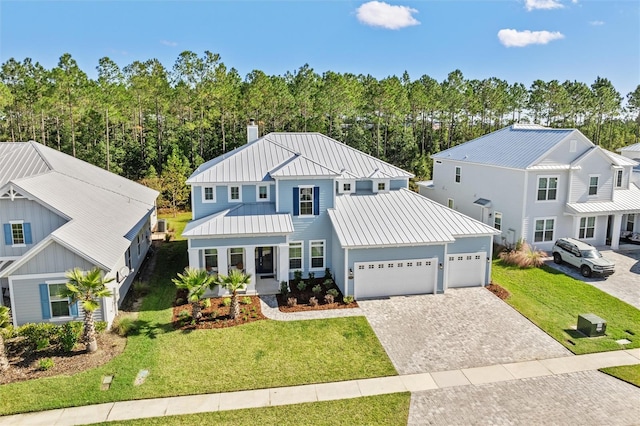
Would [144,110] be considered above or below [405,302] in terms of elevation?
above

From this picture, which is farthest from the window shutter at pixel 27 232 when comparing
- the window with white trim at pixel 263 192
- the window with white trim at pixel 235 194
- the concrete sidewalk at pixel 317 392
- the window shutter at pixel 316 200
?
the window shutter at pixel 316 200

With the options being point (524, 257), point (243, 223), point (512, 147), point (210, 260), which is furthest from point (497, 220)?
point (210, 260)

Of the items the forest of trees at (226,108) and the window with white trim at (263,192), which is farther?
the forest of trees at (226,108)

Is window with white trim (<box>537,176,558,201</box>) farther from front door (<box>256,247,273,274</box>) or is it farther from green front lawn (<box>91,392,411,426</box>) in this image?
green front lawn (<box>91,392,411,426</box>)

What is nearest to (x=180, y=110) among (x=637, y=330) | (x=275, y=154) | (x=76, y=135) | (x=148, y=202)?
(x=76, y=135)

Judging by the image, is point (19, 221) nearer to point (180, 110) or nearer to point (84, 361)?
point (84, 361)

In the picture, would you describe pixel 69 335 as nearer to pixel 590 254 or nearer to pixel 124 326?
pixel 124 326

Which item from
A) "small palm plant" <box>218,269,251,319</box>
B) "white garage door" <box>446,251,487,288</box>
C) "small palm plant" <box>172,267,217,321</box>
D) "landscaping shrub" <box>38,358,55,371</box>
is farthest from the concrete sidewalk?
"white garage door" <box>446,251,487,288</box>

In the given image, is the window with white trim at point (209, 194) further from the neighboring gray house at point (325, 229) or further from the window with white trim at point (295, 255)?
the window with white trim at point (295, 255)

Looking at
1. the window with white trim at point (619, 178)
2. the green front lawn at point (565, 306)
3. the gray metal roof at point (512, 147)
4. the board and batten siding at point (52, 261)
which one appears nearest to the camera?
the board and batten siding at point (52, 261)
